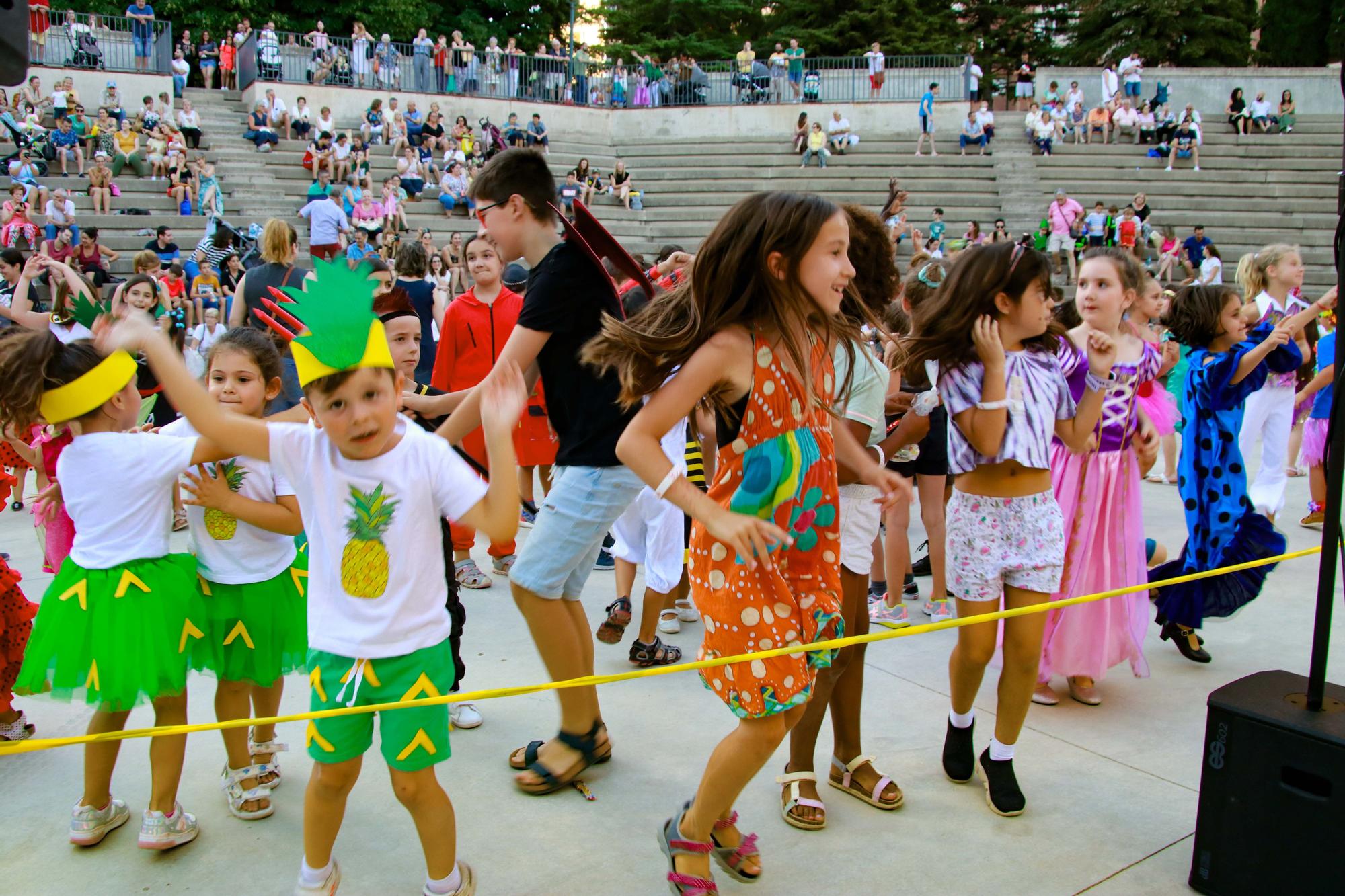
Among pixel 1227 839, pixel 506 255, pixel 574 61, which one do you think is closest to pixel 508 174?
pixel 506 255

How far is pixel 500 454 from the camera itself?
95.3 inches

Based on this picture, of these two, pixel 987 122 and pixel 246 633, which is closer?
pixel 246 633

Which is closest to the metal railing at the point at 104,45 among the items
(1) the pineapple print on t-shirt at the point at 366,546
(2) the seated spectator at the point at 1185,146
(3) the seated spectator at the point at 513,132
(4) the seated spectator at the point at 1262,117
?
(3) the seated spectator at the point at 513,132

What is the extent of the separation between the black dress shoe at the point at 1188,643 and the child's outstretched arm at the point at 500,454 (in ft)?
11.9

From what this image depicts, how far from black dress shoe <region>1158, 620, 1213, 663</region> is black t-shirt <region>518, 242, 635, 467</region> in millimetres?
2972

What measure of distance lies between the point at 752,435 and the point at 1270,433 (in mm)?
5904

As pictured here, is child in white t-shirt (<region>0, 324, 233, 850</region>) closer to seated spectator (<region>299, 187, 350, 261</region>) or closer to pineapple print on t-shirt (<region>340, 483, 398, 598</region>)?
pineapple print on t-shirt (<region>340, 483, 398, 598</region>)

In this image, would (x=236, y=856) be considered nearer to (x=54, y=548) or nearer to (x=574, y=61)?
(x=54, y=548)

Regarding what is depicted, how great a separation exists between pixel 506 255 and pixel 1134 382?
2.63m

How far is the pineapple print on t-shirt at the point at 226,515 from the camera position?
3158 millimetres

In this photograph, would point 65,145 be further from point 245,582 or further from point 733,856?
point 733,856

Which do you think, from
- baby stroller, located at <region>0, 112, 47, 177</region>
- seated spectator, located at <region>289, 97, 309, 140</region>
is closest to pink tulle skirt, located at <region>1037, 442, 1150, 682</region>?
baby stroller, located at <region>0, 112, 47, 177</region>

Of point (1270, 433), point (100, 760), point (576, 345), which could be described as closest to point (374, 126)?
point (1270, 433)

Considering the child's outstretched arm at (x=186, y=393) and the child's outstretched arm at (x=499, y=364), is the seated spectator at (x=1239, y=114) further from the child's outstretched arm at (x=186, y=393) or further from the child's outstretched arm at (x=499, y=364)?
the child's outstretched arm at (x=186, y=393)
